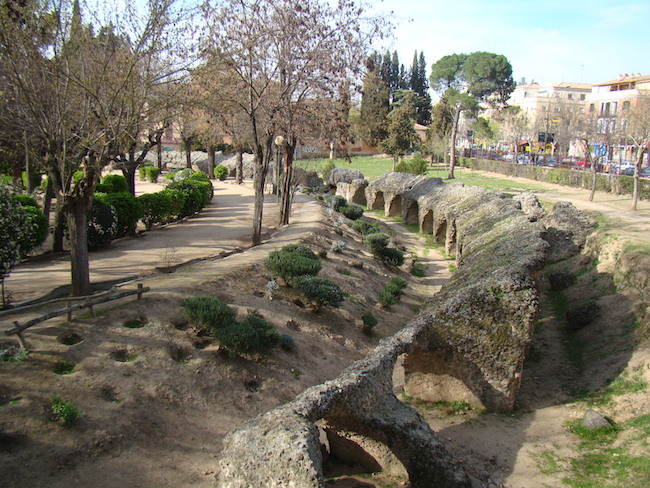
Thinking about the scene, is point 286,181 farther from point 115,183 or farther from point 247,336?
point 247,336

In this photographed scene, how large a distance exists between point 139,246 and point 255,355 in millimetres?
9781

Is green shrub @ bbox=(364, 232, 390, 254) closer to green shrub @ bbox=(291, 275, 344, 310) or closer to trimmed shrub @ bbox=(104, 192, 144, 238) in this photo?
green shrub @ bbox=(291, 275, 344, 310)

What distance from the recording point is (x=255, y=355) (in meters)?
10.4

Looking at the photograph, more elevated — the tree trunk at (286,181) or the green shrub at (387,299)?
the tree trunk at (286,181)

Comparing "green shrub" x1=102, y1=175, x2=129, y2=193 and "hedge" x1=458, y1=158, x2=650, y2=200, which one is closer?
"green shrub" x1=102, y1=175, x2=129, y2=193

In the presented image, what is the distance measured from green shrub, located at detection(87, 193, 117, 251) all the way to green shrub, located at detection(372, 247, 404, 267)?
926 centimetres

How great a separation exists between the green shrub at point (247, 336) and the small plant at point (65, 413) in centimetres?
302

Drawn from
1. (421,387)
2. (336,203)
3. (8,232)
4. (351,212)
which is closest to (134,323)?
(8,232)

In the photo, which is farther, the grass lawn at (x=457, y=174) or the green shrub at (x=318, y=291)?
the grass lawn at (x=457, y=174)

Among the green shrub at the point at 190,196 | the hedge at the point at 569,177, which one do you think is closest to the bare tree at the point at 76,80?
the green shrub at the point at 190,196

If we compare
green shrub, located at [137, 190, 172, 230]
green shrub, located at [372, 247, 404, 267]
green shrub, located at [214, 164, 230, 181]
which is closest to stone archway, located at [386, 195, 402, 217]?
green shrub, located at [372, 247, 404, 267]

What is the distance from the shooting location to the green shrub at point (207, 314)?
1025cm

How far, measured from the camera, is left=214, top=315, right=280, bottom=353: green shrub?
9945 millimetres

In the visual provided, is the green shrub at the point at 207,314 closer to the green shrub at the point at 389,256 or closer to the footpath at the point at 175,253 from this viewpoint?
the footpath at the point at 175,253
